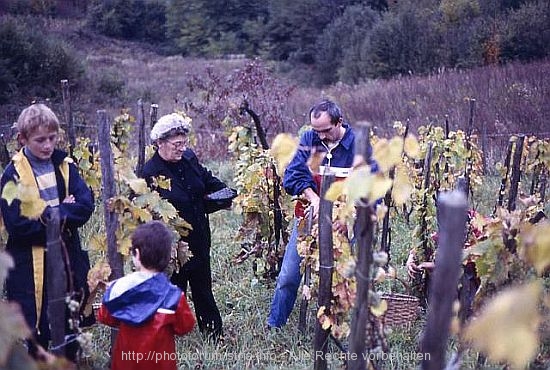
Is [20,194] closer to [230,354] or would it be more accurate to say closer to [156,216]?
[156,216]

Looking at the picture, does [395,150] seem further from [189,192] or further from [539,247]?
[189,192]

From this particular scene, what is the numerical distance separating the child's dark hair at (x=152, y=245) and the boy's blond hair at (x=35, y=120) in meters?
0.62

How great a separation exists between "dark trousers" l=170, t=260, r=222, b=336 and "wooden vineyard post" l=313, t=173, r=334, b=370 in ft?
3.52

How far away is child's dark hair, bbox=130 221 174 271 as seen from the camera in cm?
269

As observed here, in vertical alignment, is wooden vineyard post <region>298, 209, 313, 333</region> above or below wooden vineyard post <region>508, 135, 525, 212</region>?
below

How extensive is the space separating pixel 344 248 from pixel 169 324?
0.94 meters

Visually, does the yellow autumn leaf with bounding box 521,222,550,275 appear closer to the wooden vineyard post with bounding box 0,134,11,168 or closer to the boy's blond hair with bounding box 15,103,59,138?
the boy's blond hair with bounding box 15,103,59,138

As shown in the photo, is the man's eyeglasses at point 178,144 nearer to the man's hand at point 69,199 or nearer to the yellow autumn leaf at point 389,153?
the man's hand at point 69,199

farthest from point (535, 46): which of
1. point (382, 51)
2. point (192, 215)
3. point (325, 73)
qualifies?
point (192, 215)

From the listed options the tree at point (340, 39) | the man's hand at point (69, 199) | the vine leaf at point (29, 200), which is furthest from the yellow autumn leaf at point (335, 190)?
the tree at point (340, 39)

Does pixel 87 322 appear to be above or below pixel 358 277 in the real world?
below

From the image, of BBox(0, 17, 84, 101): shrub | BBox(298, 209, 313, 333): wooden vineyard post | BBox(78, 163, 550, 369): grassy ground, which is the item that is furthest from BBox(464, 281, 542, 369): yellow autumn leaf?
BBox(0, 17, 84, 101): shrub

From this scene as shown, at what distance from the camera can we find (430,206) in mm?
4609

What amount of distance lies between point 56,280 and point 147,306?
1.68ft
